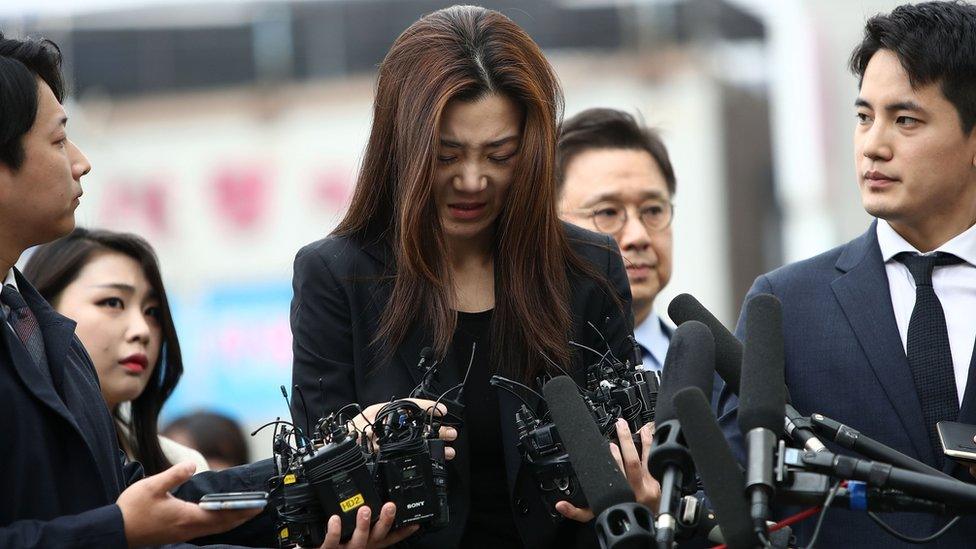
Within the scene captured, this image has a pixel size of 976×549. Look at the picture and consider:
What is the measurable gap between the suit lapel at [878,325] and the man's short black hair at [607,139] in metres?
1.55

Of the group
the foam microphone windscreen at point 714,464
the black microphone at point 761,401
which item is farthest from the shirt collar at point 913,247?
the foam microphone windscreen at point 714,464

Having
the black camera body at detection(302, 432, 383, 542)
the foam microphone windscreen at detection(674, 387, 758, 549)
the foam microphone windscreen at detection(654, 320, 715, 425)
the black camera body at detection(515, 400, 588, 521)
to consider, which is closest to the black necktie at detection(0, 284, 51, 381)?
the black camera body at detection(302, 432, 383, 542)

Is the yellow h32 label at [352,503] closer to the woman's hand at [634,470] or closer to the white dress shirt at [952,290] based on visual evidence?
the woman's hand at [634,470]

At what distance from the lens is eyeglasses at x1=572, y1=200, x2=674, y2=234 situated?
555cm

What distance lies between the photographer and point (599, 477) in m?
2.86

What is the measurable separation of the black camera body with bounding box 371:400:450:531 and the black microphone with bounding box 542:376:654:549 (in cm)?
41

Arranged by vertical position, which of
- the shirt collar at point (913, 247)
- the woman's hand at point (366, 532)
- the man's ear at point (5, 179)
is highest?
the man's ear at point (5, 179)

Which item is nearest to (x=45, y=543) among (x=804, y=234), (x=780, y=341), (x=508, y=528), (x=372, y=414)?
(x=372, y=414)

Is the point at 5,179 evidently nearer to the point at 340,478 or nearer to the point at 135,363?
the point at 340,478

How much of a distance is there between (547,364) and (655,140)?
233cm

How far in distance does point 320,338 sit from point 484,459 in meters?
0.51

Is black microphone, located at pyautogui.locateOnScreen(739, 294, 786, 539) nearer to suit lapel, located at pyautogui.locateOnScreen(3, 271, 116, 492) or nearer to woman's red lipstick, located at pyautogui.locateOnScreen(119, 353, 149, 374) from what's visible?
suit lapel, located at pyautogui.locateOnScreen(3, 271, 116, 492)

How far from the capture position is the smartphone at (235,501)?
3053 mm

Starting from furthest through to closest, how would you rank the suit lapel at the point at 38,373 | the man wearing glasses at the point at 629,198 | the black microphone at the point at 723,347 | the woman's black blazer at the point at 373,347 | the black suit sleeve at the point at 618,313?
the man wearing glasses at the point at 629,198 → the black suit sleeve at the point at 618,313 → the woman's black blazer at the point at 373,347 → the suit lapel at the point at 38,373 → the black microphone at the point at 723,347
